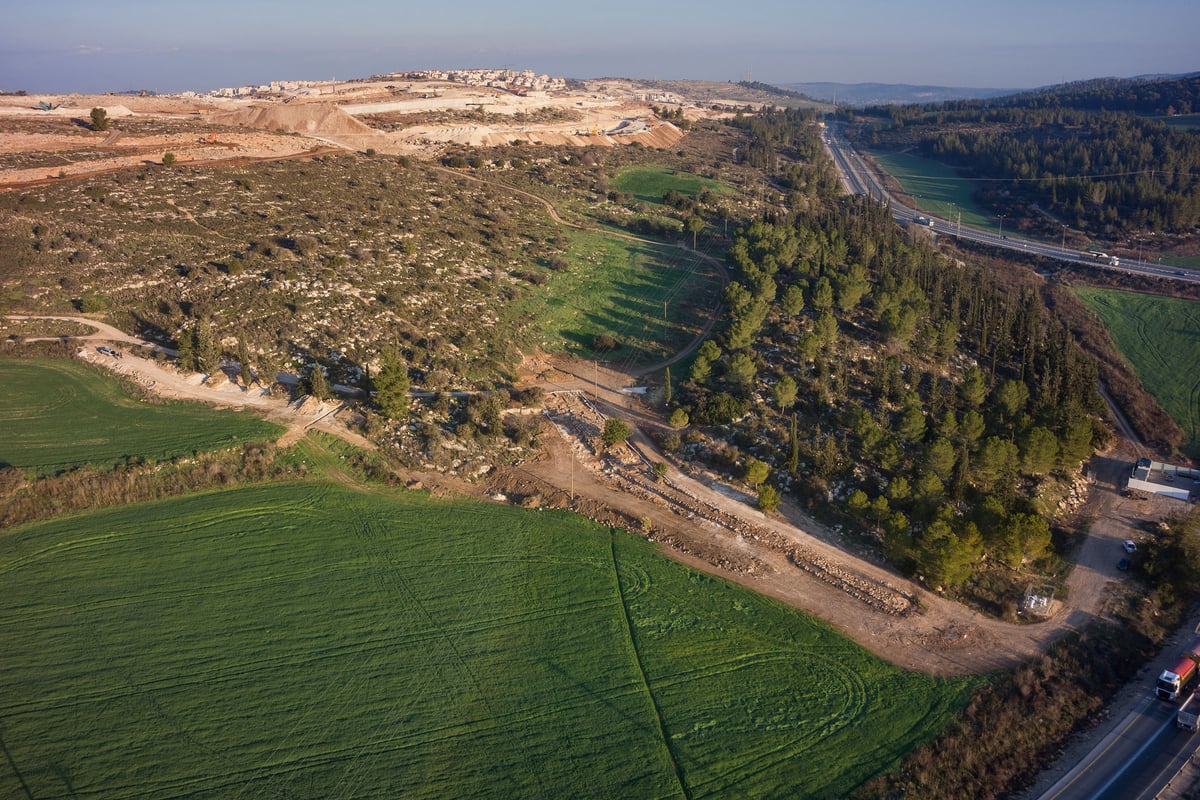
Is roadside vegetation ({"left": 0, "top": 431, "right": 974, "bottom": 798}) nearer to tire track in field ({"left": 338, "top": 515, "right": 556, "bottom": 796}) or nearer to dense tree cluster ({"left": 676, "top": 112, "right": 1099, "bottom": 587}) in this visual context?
tire track in field ({"left": 338, "top": 515, "right": 556, "bottom": 796})

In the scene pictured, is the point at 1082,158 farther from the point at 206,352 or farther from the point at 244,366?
the point at 206,352

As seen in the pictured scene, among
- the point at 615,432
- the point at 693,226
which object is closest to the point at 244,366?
the point at 615,432

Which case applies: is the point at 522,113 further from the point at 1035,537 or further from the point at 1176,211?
the point at 1035,537

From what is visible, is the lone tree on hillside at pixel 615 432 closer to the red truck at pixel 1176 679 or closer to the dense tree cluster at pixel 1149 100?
the red truck at pixel 1176 679

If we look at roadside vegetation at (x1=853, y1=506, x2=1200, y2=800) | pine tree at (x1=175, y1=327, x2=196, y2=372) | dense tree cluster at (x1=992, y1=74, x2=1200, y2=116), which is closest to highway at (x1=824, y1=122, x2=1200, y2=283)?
roadside vegetation at (x1=853, y1=506, x2=1200, y2=800)

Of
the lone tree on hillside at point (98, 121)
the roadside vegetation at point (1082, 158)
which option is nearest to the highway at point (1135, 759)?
the roadside vegetation at point (1082, 158)
